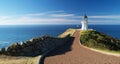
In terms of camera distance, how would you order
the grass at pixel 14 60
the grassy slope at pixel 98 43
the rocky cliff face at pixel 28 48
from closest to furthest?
the grass at pixel 14 60 → the rocky cliff face at pixel 28 48 → the grassy slope at pixel 98 43

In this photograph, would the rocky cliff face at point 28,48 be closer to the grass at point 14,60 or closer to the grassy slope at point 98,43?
the grass at point 14,60

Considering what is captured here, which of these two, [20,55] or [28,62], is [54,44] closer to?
[20,55]

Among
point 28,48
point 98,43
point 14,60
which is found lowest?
point 98,43

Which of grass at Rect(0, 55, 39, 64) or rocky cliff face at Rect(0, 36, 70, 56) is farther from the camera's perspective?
rocky cliff face at Rect(0, 36, 70, 56)

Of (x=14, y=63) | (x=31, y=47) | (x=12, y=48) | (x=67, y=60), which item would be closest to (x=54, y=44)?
(x=31, y=47)

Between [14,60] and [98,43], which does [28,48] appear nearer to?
[14,60]

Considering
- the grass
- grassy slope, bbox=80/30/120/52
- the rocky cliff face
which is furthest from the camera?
grassy slope, bbox=80/30/120/52

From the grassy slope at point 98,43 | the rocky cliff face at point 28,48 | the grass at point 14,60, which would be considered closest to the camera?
the grass at point 14,60

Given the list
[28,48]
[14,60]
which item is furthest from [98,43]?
[14,60]

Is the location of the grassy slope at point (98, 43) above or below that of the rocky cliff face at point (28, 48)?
below

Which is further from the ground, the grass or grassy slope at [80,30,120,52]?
the grass

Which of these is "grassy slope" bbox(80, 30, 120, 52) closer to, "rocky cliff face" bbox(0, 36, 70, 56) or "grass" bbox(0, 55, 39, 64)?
"rocky cliff face" bbox(0, 36, 70, 56)

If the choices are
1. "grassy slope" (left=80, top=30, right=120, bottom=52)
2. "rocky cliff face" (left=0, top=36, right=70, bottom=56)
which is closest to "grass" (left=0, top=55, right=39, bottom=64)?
"rocky cliff face" (left=0, top=36, right=70, bottom=56)

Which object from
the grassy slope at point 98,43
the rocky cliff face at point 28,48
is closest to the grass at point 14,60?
the rocky cliff face at point 28,48
